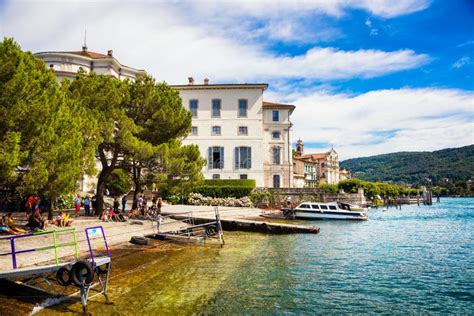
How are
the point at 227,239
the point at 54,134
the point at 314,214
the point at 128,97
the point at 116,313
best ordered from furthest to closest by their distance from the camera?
the point at 314,214 < the point at 128,97 < the point at 227,239 < the point at 54,134 < the point at 116,313

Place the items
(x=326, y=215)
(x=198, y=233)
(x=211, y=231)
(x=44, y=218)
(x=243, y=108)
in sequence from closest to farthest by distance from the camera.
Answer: (x=44, y=218) < (x=198, y=233) < (x=211, y=231) < (x=326, y=215) < (x=243, y=108)

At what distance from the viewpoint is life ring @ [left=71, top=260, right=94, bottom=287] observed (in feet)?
31.7

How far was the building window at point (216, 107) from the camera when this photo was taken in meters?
50.3

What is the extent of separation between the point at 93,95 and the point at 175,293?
17.2m

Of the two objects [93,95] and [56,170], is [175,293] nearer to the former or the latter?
[56,170]

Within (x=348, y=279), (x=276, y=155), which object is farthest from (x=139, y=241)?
(x=276, y=155)

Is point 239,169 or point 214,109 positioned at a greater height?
point 214,109

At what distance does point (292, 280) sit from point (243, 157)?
36.1 m

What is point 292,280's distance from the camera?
13773 millimetres

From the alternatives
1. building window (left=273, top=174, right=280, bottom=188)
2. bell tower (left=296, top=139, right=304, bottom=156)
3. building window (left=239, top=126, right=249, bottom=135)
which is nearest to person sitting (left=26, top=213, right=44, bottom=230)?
building window (left=239, top=126, right=249, bottom=135)

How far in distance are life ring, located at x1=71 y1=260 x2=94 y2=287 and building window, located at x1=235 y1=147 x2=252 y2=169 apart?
131 ft

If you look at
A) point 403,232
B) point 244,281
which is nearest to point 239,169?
point 403,232

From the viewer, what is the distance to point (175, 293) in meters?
11.5

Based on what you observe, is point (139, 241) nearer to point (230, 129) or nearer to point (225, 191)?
point (225, 191)
